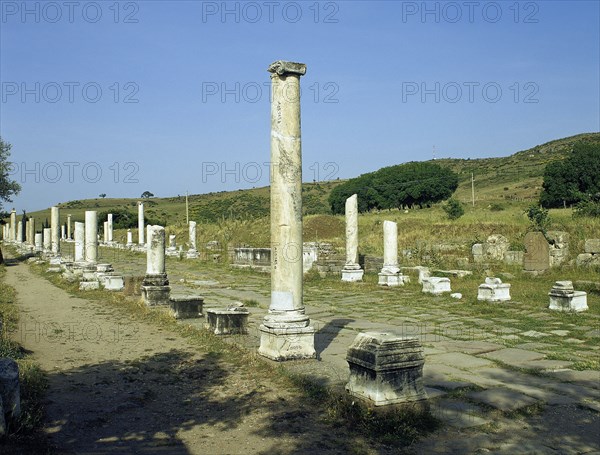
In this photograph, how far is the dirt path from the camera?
14.6 feet

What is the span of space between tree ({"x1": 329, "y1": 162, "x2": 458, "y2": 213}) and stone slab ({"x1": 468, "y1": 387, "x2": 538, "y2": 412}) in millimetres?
49868

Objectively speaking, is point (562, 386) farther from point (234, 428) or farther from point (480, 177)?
point (480, 177)

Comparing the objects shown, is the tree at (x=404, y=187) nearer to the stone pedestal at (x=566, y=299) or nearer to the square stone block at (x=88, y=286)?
the square stone block at (x=88, y=286)

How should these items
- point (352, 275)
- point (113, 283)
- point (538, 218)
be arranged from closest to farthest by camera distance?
1. point (113, 283)
2. point (352, 275)
3. point (538, 218)

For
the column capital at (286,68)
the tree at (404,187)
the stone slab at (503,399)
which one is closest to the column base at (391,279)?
the column capital at (286,68)

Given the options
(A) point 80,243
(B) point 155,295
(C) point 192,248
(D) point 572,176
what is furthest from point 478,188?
(B) point 155,295

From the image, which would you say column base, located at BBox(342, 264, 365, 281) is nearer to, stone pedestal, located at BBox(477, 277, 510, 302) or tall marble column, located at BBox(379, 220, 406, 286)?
tall marble column, located at BBox(379, 220, 406, 286)

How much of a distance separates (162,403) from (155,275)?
310 inches

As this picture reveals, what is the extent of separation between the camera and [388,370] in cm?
495

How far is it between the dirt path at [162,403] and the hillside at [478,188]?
121 feet

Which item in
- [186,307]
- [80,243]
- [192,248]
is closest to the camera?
[186,307]

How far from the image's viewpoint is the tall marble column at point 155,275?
12812mm

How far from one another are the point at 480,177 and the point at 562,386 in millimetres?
61580

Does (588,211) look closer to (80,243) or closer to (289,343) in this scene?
(80,243)
